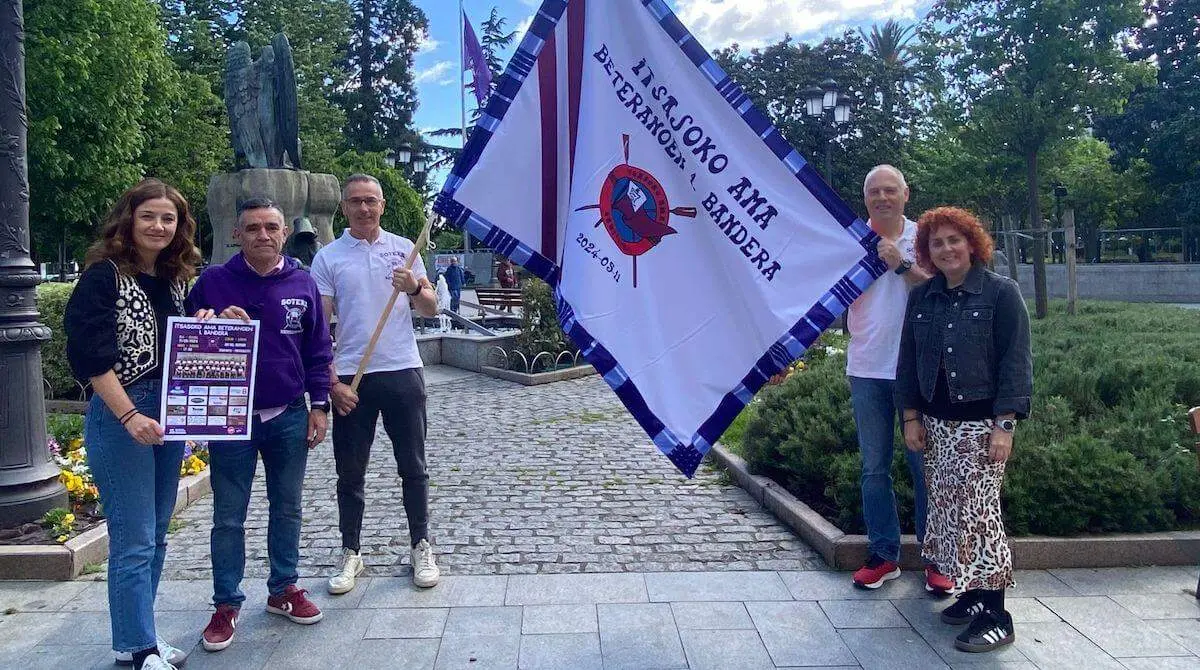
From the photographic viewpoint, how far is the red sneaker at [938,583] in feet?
13.6

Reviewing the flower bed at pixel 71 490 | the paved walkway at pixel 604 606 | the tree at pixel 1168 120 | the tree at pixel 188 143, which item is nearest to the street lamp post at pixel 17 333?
the flower bed at pixel 71 490

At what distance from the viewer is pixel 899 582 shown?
4.41 m

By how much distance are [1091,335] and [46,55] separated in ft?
86.8

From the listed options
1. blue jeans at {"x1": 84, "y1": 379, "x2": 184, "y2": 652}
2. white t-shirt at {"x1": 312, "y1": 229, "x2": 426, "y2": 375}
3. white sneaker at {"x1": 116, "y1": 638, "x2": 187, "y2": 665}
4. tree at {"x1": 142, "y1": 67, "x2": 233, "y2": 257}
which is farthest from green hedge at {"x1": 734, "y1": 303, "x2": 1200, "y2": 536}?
tree at {"x1": 142, "y1": 67, "x2": 233, "y2": 257}

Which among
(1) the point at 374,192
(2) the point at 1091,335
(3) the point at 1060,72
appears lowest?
(2) the point at 1091,335

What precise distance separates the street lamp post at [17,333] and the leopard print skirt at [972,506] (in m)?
4.99

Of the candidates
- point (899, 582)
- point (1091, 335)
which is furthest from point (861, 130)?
point (899, 582)

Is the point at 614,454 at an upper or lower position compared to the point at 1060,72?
lower

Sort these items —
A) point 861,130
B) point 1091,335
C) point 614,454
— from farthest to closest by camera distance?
point 861,130 → point 1091,335 → point 614,454

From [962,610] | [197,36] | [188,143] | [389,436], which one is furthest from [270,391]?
[197,36]

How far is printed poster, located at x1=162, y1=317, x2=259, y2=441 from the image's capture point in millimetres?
3352

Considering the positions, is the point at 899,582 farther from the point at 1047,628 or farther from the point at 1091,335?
the point at 1091,335

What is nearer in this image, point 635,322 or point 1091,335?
point 635,322

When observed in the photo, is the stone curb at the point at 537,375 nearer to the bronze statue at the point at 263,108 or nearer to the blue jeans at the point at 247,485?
the bronze statue at the point at 263,108
